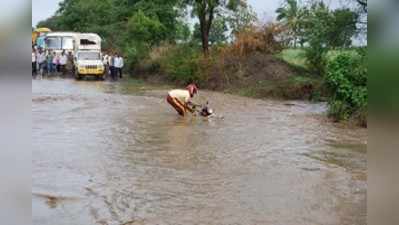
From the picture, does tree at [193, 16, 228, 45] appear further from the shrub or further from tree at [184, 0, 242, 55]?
the shrub

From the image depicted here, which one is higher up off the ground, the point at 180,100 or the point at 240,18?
the point at 240,18

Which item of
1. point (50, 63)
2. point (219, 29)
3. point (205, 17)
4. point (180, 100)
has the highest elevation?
point (205, 17)

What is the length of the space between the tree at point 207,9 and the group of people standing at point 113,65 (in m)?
5.39

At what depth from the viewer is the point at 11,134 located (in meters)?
1.96

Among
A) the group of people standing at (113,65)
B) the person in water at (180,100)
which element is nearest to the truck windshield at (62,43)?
the group of people standing at (113,65)

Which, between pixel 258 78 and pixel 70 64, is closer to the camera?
pixel 258 78

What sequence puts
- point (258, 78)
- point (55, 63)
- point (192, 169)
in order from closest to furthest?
point (192, 169) < point (258, 78) < point (55, 63)

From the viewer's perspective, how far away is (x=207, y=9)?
3328cm

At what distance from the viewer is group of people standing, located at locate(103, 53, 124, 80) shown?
34.6 meters

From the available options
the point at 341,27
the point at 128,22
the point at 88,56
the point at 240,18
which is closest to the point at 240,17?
the point at 240,18

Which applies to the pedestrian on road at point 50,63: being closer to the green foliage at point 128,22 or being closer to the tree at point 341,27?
the green foliage at point 128,22

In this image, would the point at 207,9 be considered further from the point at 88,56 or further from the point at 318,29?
the point at 318,29

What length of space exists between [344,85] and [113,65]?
65.2 feet

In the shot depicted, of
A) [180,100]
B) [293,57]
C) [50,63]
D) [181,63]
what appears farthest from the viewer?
[50,63]
